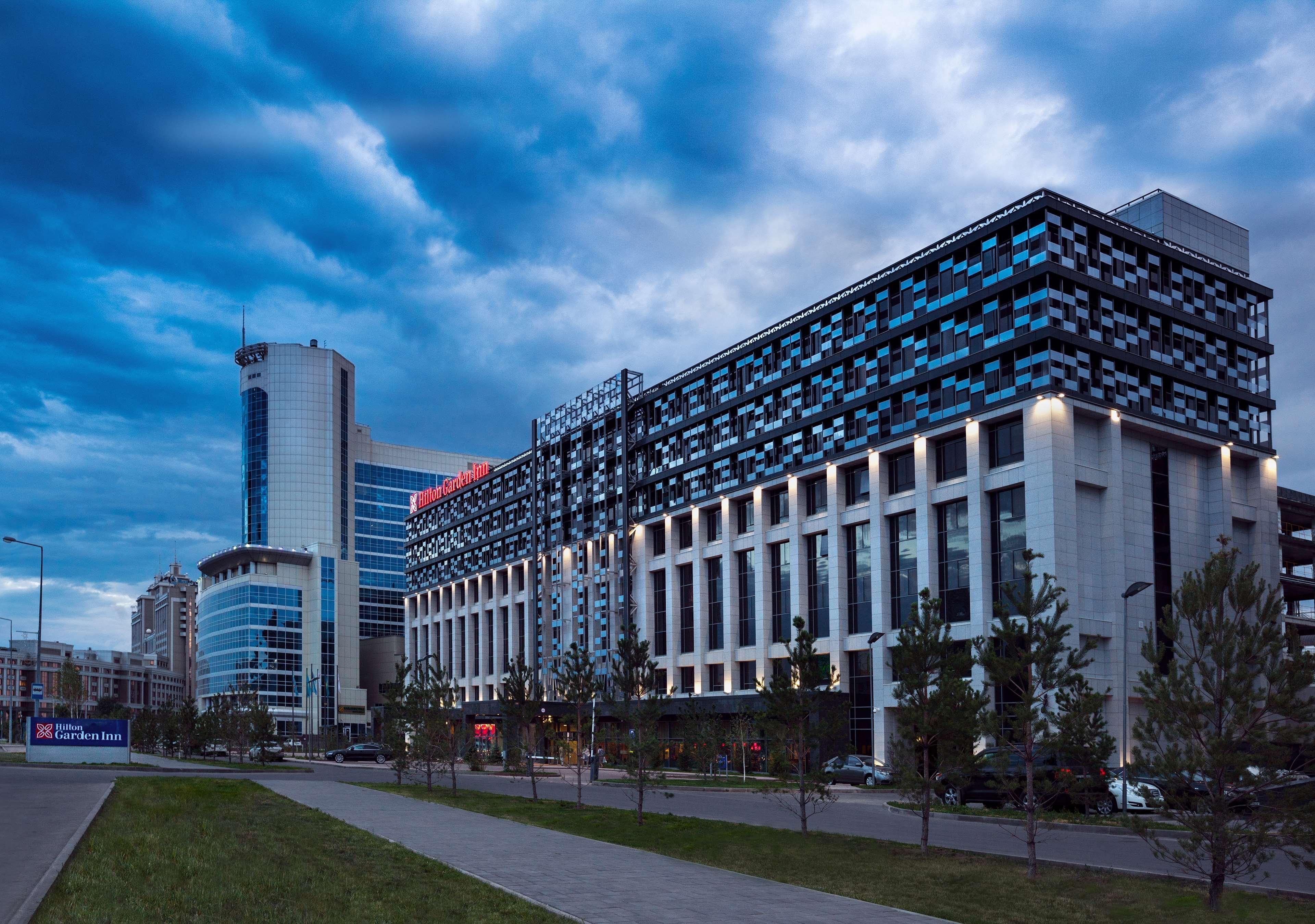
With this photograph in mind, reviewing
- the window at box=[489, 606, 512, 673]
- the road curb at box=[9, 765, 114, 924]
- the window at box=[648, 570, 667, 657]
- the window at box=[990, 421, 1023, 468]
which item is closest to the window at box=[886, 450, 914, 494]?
the window at box=[990, 421, 1023, 468]

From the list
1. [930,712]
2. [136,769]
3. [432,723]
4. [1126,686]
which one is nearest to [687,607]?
[432,723]

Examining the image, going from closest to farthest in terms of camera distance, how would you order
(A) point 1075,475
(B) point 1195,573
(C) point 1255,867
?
1. (C) point 1255,867
2. (B) point 1195,573
3. (A) point 1075,475

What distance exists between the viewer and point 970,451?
204 feet

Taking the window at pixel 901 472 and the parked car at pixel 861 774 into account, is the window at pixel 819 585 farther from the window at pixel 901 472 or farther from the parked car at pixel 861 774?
the parked car at pixel 861 774

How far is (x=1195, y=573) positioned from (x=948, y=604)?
43.5 m

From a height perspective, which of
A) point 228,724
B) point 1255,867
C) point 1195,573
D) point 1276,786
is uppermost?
point 1195,573

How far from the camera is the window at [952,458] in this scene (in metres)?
64.0

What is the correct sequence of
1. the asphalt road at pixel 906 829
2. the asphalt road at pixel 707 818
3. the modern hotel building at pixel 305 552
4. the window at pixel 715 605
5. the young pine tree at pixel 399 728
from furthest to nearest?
the modern hotel building at pixel 305 552
the window at pixel 715 605
the young pine tree at pixel 399 728
the asphalt road at pixel 906 829
the asphalt road at pixel 707 818

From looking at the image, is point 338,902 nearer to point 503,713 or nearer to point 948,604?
point 503,713

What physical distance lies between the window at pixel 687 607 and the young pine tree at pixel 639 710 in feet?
146

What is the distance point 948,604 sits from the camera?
63188 millimetres

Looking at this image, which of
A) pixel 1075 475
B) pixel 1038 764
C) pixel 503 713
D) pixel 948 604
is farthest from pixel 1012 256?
pixel 503 713

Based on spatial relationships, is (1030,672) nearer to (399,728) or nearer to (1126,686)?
(1126,686)

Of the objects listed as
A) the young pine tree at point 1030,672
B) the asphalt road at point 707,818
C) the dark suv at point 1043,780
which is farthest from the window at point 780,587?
the young pine tree at point 1030,672
